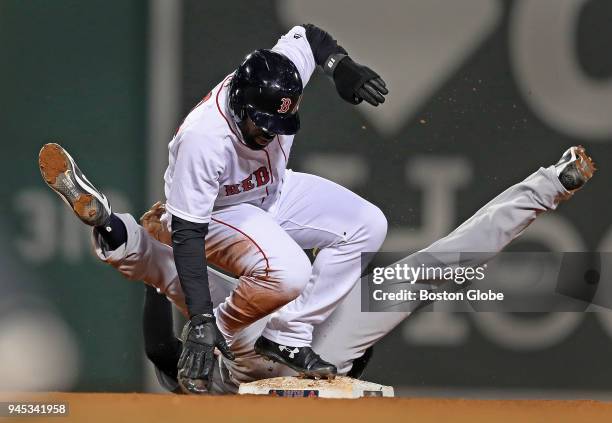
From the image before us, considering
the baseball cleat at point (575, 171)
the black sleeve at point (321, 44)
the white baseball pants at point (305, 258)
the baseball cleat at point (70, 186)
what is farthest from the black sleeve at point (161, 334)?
the baseball cleat at point (575, 171)

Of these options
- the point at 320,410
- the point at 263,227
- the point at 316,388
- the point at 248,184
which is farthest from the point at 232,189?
the point at 320,410

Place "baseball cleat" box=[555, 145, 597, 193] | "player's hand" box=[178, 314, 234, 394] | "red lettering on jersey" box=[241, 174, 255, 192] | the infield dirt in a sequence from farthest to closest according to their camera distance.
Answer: "baseball cleat" box=[555, 145, 597, 193], "red lettering on jersey" box=[241, 174, 255, 192], "player's hand" box=[178, 314, 234, 394], the infield dirt

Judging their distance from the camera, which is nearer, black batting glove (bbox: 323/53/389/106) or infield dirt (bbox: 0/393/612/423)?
infield dirt (bbox: 0/393/612/423)

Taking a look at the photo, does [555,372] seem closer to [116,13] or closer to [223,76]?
[223,76]

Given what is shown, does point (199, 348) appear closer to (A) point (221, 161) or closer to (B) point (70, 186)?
(A) point (221, 161)

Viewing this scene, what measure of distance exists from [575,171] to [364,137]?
0.87 meters

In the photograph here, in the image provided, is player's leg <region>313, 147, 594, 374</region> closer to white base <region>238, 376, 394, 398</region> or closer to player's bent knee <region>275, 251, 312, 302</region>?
white base <region>238, 376, 394, 398</region>

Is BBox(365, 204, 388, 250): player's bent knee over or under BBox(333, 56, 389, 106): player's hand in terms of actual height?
under

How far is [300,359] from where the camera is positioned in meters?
3.73

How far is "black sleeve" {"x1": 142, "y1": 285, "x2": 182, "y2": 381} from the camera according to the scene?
13.4 ft

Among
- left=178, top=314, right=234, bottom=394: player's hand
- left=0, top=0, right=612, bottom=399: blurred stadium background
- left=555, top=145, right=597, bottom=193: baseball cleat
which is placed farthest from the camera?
left=0, top=0, right=612, bottom=399: blurred stadium background

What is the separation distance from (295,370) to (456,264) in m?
0.82

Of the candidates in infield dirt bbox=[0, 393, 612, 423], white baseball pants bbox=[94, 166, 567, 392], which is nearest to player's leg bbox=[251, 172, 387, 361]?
white baseball pants bbox=[94, 166, 567, 392]

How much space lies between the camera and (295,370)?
148 inches
